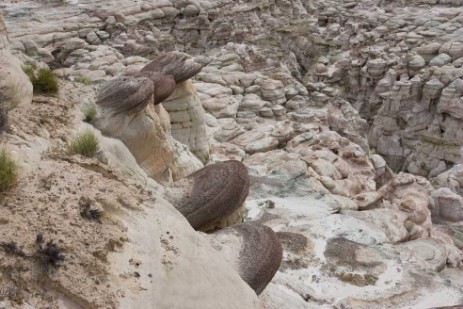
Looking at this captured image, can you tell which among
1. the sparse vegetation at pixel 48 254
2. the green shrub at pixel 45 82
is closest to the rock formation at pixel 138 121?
the green shrub at pixel 45 82

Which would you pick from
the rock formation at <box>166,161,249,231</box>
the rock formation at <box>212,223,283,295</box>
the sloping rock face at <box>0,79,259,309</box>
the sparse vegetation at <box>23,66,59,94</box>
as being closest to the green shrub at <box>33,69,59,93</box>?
the sparse vegetation at <box>23,66,59,94</box>

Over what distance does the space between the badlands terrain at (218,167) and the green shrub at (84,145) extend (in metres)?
0.08

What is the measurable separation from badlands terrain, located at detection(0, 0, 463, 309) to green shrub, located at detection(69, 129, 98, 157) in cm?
8

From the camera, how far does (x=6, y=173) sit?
3000 mm

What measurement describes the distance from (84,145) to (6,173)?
1.24 meters

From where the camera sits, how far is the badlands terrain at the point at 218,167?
3.03m

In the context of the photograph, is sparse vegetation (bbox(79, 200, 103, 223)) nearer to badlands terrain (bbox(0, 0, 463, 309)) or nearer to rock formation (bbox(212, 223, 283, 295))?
badlands terrain (bbox(0, 0, 463, 309))

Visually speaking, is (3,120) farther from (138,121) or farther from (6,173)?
(138,121)

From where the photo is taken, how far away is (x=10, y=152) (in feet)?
11.3

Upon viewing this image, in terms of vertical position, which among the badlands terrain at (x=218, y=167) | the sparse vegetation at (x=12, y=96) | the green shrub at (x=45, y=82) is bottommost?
the badlands terrain at (x=218, y=167)

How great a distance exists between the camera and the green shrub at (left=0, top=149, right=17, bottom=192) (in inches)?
118

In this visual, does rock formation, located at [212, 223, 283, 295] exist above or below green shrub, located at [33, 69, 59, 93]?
below

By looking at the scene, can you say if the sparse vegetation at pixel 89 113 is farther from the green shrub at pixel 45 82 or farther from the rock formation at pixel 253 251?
the rock formation at pixel 253 251

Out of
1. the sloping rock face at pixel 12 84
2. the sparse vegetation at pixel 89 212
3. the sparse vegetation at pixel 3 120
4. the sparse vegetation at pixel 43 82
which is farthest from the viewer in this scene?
the sparse vegetation at pixel 43 82
